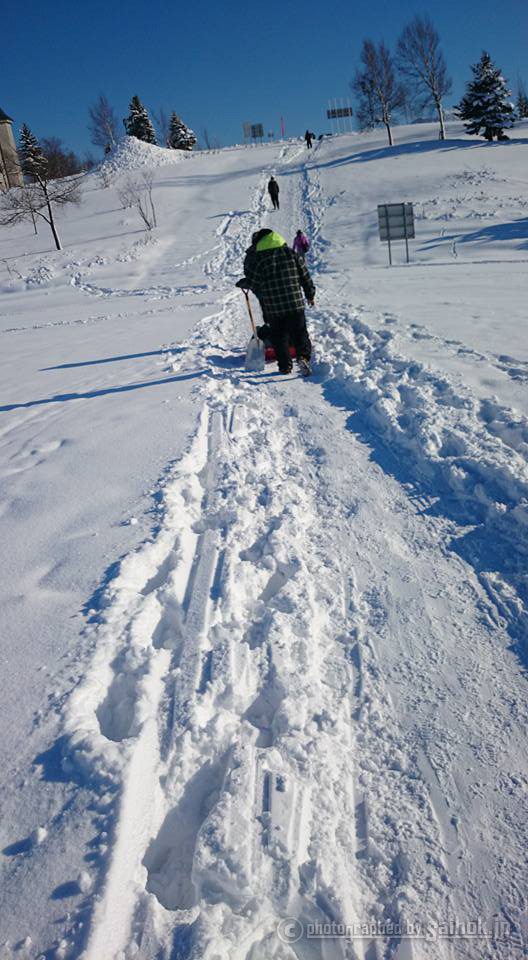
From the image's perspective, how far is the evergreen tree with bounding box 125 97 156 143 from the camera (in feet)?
195

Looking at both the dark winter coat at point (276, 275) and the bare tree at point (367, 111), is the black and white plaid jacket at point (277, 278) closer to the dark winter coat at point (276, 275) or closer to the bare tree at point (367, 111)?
the dark winter coat at point (276, 275)

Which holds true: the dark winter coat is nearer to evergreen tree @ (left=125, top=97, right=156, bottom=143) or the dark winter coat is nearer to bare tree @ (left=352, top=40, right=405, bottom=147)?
→ bare tree @ (left=352, top=40, right=405, bottom=147)

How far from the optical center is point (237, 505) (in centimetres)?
360

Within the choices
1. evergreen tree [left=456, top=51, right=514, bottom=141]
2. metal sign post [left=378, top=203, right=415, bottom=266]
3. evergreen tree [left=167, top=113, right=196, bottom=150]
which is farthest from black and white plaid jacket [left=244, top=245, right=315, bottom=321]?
evergreen tree [left=167, top=113, right=196, bottom=150]

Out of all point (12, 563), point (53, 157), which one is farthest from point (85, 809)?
point (53, 157)

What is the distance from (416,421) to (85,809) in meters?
3.67

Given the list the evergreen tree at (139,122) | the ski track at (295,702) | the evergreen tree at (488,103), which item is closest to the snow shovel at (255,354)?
the ski track at (295,702)

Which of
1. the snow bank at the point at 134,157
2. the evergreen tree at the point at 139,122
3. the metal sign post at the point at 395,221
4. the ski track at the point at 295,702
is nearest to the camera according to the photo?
the ski track at the point at 295,702

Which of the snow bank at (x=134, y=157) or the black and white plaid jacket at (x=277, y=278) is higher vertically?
the snow bank at (x=134, y=157)

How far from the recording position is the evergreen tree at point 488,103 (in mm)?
34969

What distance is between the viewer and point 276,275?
19.5 feet

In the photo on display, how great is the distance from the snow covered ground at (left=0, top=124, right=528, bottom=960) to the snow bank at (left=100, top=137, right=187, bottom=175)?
162 ft

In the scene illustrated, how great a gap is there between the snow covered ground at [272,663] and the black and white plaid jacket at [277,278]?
837 mm

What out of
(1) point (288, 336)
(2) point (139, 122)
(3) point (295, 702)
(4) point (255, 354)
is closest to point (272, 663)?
(3) point (295, 702)
